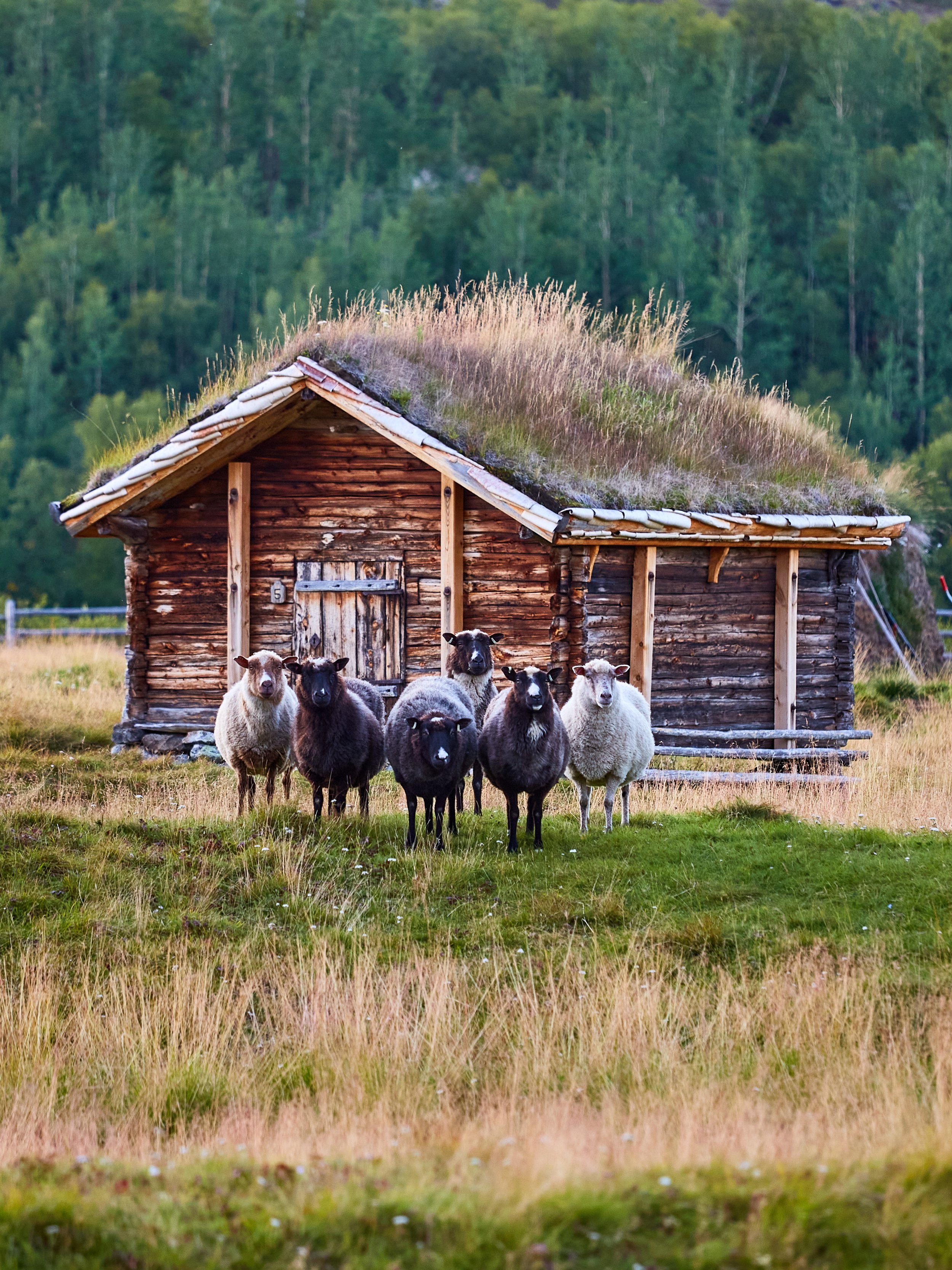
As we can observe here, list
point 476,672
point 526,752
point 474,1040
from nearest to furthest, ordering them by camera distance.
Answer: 1. point 474,1040
2. point 526,752
3. point 476,672

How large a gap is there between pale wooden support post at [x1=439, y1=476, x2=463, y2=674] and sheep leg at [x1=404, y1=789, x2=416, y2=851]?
18.5ft

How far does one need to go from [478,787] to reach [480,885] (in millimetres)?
2724

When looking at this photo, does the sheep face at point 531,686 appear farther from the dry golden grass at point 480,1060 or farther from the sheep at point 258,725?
the dry golden grass at point 480,1060

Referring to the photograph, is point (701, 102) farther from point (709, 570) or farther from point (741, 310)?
point (709, 570)

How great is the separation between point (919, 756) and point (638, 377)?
653cm

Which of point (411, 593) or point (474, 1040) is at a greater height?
point (411, 593)

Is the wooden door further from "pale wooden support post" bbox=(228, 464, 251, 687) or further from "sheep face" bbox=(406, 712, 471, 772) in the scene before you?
"sheep face" bbox=(406, 712, 471, 772)

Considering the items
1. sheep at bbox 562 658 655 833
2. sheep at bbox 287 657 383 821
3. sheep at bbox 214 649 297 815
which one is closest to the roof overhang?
sheep at bbox 562 658 655 833

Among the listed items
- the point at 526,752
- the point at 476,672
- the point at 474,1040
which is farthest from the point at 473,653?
the point at 474,1040

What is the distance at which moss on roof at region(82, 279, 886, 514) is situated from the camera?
53.5ft

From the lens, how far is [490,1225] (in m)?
4.88

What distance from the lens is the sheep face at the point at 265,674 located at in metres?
11.9

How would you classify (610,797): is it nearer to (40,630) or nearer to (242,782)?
(242,782)

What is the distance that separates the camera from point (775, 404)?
2022cm
